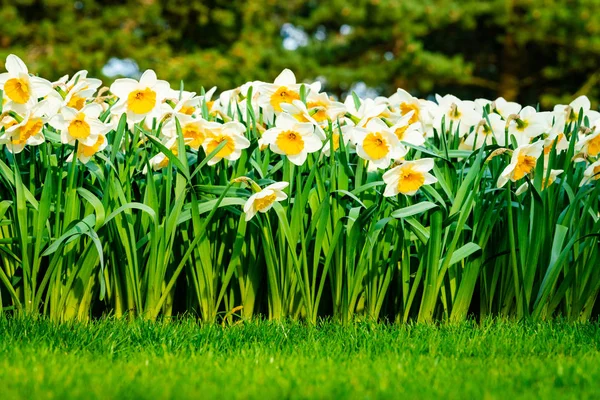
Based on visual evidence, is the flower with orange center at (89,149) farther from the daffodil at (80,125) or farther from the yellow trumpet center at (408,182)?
the yellow trumpet center at (408,182)

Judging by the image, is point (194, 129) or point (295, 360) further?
point (194, 129)

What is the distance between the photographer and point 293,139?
2109 mm

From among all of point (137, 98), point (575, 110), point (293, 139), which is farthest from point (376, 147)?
point (575, 110)

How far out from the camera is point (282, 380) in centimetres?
150

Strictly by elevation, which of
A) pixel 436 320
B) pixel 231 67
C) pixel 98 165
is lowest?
pixel 436 320

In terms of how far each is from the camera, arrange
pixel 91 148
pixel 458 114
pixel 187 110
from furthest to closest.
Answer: pixel 458 114 < pixel 187 110 < pixel 91 148

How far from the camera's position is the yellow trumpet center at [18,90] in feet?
6.91

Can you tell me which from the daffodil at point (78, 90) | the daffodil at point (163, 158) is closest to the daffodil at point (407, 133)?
the daffodil at point (163, 158)

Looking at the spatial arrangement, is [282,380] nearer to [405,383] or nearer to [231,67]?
[405,383]

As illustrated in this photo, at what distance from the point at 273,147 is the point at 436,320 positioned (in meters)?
0.78

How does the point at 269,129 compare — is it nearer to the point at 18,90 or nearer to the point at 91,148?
the point at 91,148

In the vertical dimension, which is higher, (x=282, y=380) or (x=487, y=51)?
(x=487, y=51)

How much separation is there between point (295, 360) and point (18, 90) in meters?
1.23

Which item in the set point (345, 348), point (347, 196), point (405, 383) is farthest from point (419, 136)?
point (405, 383)
